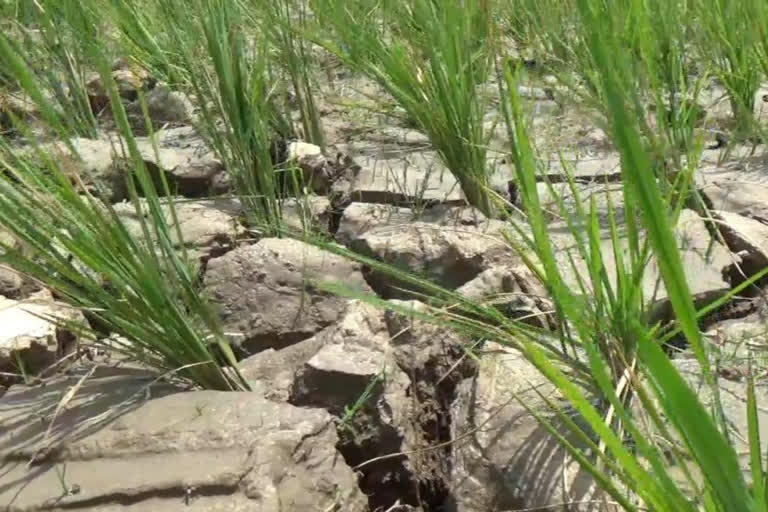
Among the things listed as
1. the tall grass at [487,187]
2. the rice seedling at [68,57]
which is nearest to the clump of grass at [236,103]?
the tall grass at [487,187]

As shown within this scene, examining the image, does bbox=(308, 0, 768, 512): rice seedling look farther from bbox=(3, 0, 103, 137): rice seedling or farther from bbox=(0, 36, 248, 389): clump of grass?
bbox=(3, 0, 103, 137): rice seedling

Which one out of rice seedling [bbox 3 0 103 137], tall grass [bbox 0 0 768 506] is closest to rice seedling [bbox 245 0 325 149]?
tall grass [bbox 0 0 768 506]

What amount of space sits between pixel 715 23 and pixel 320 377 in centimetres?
142

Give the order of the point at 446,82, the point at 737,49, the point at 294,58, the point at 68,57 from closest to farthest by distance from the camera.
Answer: the point at 446,82, the point at 737,49, the point at 294,58, the point at 68,57

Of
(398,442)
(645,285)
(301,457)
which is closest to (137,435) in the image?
(301,457)

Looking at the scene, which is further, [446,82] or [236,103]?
[236,103]

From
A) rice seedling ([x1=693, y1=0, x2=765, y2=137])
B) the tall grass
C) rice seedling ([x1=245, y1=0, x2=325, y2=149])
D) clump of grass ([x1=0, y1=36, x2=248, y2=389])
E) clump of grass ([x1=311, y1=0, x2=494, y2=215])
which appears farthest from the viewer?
rice seedling ([x1=245, y1=0, x2=325, y2=149])

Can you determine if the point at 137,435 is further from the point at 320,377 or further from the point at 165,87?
the point at 165,87

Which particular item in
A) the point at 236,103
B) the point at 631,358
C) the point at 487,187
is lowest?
the point at 631,358

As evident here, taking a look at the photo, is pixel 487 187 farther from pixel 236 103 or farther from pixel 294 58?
pixel 294 58

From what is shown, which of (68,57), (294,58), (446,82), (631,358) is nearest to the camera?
(631,358)

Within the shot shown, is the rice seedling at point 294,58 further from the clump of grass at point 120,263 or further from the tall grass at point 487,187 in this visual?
the clump of grass at point 120,263

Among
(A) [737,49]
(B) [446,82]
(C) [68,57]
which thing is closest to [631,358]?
(B) [446,82]

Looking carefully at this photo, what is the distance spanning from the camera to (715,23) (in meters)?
2.33
